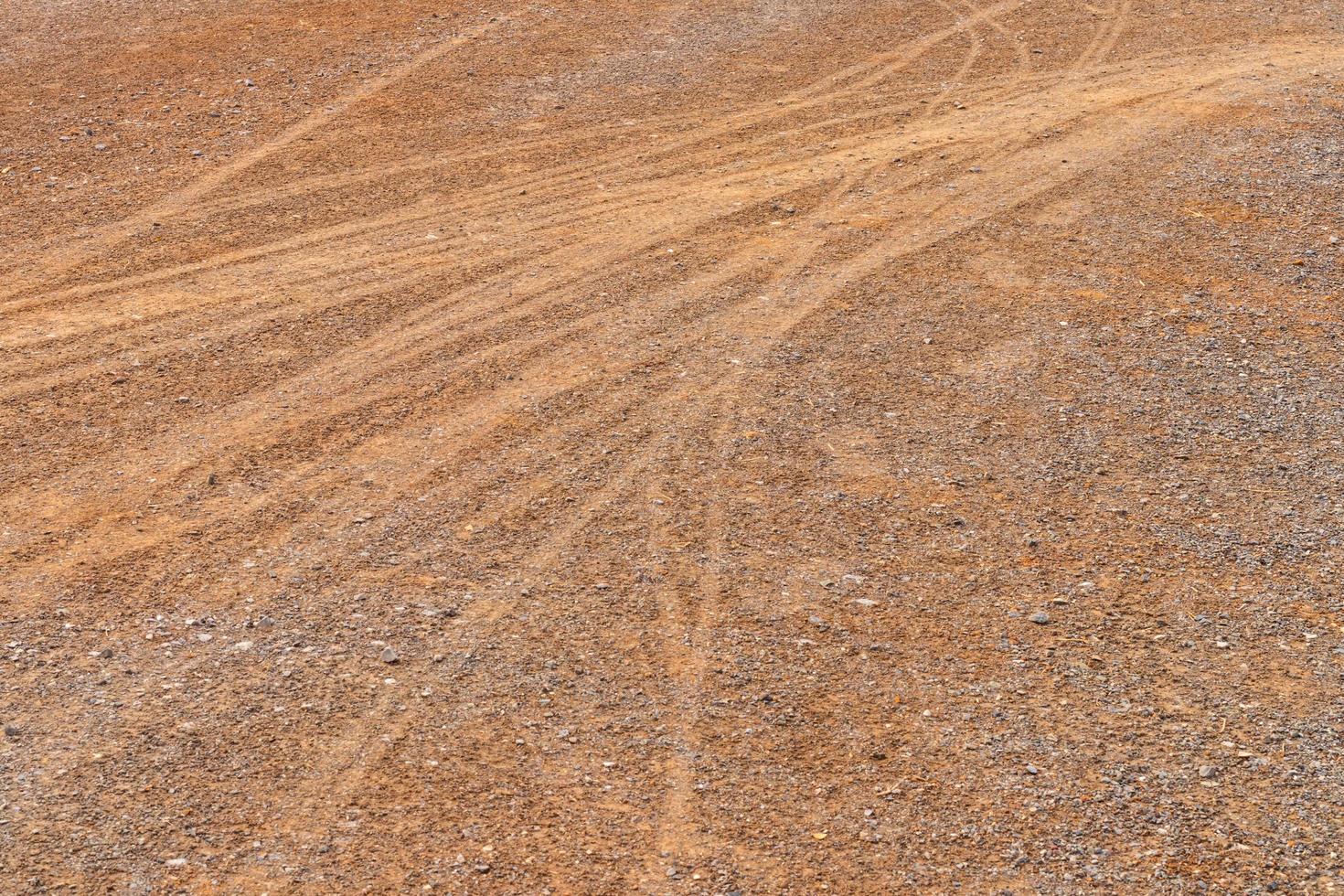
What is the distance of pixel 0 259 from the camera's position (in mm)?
10516

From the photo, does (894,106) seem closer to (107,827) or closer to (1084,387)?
(1084,387)

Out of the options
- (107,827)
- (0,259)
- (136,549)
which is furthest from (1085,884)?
(0,259)

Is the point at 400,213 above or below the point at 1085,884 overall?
above

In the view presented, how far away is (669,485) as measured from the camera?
7582 mm

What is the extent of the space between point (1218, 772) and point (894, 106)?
9.46m

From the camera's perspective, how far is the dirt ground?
5.38 meters

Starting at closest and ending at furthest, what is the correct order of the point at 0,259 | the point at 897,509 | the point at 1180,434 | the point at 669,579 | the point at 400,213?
the point at 669,579, the point at 897,509, the point at 1180,434, the point at 0,259, the point at 400,213

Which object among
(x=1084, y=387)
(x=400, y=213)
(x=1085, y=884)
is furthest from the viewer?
(x=400, y=213)

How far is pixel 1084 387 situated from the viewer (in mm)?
8609

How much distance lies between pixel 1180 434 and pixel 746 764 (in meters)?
3.84

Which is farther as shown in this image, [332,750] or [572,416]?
[572,416]

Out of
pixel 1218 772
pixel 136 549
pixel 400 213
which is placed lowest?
pixel 1218 772

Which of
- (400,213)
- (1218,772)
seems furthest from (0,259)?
(1218,772)

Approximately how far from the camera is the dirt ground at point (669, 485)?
5375mm
